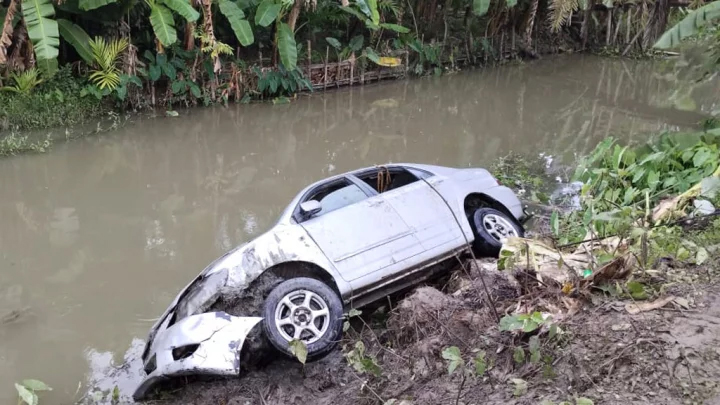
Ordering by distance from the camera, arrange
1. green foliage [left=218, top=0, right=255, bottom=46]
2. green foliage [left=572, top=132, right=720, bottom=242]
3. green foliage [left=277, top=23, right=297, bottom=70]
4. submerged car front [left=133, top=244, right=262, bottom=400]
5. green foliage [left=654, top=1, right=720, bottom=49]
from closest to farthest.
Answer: submerged car front [left=133, top=244, right=262, bottom=400], green foliage [left=572, top=132, right=720, bottom=242], green foliage [left=654, top=1, right=720, bottom=49], green foliage [left=218, top=0, right=255, bottom=46], green foliage [left=277, top=23, right=297, bottom=70]

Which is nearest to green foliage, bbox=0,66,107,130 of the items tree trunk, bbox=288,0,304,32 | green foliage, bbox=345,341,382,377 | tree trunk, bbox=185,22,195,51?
tree trunk, bbox=185,22,195,51

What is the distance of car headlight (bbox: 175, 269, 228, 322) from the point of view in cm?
533

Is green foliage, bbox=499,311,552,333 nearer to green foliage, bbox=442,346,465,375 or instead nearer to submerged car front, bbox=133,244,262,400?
green foliage, bbox=442,346,465,375

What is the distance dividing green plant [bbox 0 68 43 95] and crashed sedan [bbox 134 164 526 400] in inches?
373

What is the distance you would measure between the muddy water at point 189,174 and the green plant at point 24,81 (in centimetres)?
177

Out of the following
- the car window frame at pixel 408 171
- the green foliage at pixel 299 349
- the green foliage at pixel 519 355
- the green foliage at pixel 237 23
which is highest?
the green foliage at pixel 237 23

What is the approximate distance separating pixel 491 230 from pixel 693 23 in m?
5.16

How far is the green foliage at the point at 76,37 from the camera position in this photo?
1301cm

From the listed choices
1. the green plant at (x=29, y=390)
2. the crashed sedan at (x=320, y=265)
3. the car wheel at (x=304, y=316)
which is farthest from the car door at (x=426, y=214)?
the green plant at (x=29, y=390)

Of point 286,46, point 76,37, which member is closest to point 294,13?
point 286,46

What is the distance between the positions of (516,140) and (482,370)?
982 cm

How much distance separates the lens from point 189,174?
11227 millimetres

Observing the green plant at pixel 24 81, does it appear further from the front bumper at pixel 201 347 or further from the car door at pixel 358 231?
the front bumper at pixel 201 347

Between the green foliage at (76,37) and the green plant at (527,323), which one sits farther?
the green foliage at (76,37)
